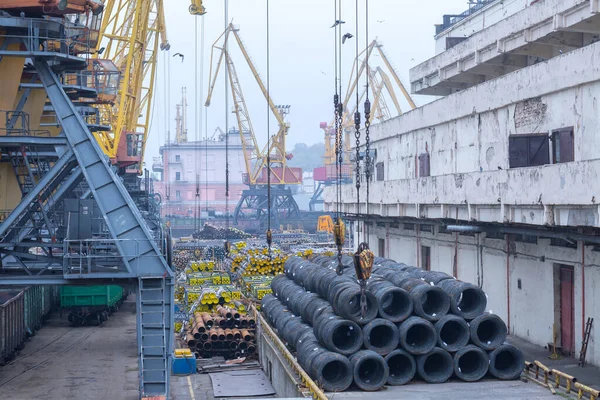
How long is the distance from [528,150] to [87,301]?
19.4 metres

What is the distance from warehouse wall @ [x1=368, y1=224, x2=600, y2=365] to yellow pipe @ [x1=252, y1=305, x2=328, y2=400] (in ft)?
21.6

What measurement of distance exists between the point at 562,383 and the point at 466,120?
44.0 ft

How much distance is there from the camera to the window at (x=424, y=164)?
107ft

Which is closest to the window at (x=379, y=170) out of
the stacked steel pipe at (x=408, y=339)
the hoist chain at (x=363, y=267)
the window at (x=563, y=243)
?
the window at (x=563, y=243)

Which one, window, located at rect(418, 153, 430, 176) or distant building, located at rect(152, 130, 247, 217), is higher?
distant building, located at rect(152, 130, 247, 217)

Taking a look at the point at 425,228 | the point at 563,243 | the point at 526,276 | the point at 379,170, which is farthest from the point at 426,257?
the point at 563,243

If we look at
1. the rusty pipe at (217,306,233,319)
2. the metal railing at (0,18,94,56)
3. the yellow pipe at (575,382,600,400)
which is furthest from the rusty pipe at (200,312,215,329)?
the yellow pipe at (575,382,600,400)

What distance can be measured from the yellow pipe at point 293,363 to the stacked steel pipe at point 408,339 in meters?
0.19

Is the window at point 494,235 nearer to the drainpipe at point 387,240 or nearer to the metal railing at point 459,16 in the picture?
the drainpipe at point 387,240

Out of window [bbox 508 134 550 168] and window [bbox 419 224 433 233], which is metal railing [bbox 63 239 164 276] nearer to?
window [bbox 508 134 550 168]

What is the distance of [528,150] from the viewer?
75.4 feet

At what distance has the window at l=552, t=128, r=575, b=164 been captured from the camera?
2106 centimetres

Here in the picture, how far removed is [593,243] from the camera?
59.5 feet

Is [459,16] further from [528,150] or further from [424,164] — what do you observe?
[528,150]
